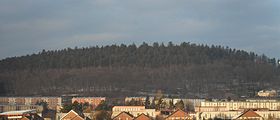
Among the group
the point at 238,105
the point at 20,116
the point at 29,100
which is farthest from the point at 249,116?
the point at 29,100

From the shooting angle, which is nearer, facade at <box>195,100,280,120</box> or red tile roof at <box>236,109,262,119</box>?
red tile roof at <box>236,109,262,119</box>

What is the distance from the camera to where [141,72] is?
83.3 meters

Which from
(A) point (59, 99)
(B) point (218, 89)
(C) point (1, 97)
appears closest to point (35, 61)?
(C) point (1, 97)

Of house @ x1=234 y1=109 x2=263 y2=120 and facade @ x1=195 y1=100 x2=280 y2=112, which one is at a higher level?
house @ x1=234 y1=109 x2=263 y2=120

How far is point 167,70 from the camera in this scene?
83688 mm

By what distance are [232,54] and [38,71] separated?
31.3 m

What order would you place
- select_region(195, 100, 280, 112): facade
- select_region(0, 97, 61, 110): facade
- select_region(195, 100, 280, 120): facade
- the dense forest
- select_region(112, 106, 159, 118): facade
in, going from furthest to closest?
the dense forest < select_region(0, 97, 61, 110): facade < select_region(195, 100, 280, 112): facade < select_region(112, 106, 159, 118): facade < select_region(195, 100, 280, 120): facade

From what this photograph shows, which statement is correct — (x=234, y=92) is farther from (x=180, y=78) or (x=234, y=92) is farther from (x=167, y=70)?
(x=167, y=70)

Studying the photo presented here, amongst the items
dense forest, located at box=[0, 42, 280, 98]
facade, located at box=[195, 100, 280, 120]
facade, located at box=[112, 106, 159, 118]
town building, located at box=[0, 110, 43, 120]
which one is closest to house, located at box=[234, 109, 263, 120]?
facade, located at box=[195, 100, 280, 120]

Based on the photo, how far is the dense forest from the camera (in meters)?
74.9

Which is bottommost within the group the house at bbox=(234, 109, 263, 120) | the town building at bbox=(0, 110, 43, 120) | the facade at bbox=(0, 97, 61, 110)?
the facade at bbox=(0, 97, 61, 110)

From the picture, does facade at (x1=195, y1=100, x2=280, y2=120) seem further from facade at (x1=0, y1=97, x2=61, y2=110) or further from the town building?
facade at (x1=0, y1=97, x2=61, y2=110)

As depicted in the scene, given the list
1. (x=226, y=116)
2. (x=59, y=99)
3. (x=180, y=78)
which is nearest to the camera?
(x=226, y=116)

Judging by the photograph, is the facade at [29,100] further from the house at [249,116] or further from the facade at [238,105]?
the house at [249,116]
